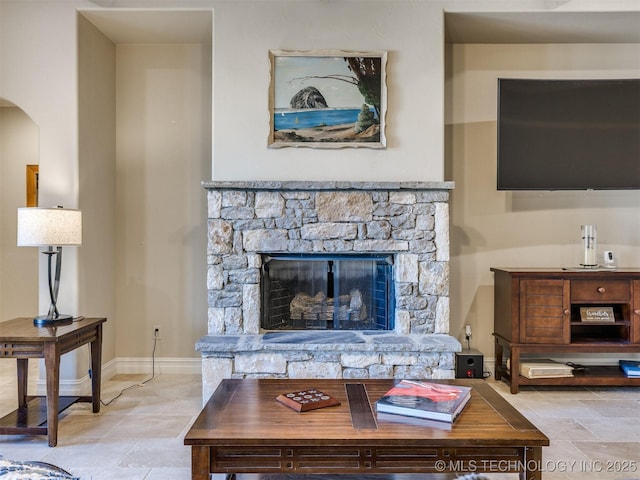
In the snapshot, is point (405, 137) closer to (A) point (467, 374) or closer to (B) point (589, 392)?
(A) point (467, 374)

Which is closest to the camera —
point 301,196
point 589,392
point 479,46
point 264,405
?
point 264,405

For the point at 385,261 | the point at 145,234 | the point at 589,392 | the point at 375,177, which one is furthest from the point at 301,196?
the point at 589,392

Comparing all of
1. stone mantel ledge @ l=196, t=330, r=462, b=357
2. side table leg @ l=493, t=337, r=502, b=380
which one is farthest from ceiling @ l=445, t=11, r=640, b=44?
side table leg @ l=493, t=337, r=502, b=380

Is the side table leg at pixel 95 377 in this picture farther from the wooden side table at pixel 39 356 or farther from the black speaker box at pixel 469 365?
the black speaker box at pixel 469 365

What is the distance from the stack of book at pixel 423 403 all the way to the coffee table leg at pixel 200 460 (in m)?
0.64

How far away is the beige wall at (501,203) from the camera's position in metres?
3.97

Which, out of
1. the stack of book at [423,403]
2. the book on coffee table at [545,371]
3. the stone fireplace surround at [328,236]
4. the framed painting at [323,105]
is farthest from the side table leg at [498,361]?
the stack of book at [423,403]

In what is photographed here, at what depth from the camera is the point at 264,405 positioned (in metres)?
1.93

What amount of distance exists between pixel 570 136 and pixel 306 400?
9.90ft

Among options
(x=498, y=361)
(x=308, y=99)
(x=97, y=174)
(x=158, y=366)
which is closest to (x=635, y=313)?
(x=498, y=361)

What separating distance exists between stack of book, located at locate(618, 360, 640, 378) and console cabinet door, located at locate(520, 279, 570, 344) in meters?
0.57

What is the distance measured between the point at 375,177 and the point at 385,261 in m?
0.62

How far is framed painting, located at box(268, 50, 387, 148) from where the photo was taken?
11.1 ft

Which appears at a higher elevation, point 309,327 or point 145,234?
point 145,234
